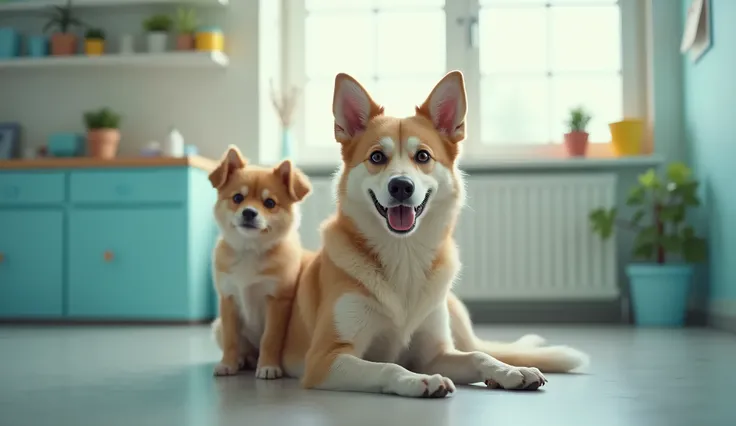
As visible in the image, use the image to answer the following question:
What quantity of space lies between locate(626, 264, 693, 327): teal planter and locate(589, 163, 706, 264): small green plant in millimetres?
90

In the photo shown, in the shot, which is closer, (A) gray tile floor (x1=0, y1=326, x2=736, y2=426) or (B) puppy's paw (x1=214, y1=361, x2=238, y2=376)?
(A) gray tile floor (x1=0, y1=326, x2=736, y2=426)

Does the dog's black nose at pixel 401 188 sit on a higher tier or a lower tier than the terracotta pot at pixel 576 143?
lower

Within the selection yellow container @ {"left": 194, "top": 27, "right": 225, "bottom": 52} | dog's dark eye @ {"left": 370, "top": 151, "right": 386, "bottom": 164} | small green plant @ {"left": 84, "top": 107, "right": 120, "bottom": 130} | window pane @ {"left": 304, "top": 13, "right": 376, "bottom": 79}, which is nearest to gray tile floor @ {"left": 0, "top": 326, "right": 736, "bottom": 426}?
dog's dark eye @ {"left": 370, "top": 151, "right": 386, "bottom": 164}

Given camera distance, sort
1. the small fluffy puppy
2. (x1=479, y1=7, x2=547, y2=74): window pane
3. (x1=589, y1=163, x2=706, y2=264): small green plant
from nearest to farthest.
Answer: the small fluffy puppy
(x1=589, y1=163, x2=706, y2=264): small green plant
(x1=479, y1=7, x2=547, y2=74): window pane

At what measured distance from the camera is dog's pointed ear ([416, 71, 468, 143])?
6.81ft

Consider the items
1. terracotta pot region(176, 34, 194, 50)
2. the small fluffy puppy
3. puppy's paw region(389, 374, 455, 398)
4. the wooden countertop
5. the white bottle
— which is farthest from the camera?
terracotta pot region(176, 34, 194, 50)

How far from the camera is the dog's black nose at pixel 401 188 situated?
1.87m

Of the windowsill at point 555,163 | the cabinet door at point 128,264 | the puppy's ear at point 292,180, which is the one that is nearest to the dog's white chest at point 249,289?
the puppy's ear at point 292,180

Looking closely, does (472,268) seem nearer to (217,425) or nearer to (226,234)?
(226,234)

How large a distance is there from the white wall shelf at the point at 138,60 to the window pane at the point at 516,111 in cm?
164

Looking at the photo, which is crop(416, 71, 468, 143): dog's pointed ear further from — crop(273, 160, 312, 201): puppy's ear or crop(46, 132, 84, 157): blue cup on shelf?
crop(46, 132, 84, 157): blue cup on shelf

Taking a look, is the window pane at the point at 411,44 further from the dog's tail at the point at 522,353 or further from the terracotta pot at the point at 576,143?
the dog's tail at the point at 522,353

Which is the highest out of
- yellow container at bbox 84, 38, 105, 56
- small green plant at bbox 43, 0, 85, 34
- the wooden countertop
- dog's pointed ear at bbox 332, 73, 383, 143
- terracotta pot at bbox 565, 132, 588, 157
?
small green plant at bbox 43, 0, 85, 34

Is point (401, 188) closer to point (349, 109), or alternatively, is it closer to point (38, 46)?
point (349, 109)
